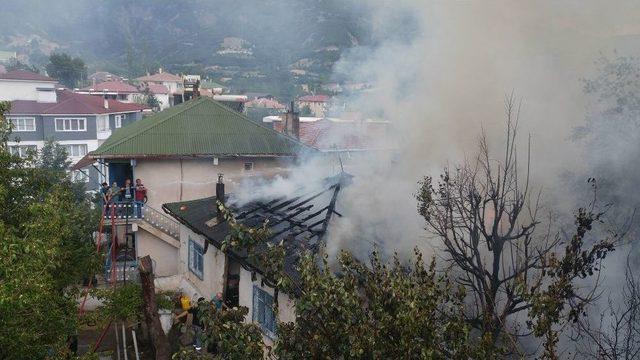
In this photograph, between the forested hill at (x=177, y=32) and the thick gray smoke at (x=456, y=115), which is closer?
the thick gray smoke at (x=456, y=115)

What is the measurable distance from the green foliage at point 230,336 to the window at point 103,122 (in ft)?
125

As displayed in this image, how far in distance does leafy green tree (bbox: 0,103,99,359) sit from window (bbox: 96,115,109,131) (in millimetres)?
31586

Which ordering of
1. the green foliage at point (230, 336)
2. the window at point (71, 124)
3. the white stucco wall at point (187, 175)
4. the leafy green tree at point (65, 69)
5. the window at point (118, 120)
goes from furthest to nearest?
the leafy green tree at point (65, 69)
the window at point (118, 120)
the window at point (71, 124)
the white stucco wall at point (187, 175)
the green foliage at point (230, 336)

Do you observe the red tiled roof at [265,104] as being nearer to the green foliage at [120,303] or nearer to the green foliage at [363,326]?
the green foliage at [120,303]

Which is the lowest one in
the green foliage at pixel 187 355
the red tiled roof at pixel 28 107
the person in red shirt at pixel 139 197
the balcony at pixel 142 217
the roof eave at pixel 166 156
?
the balcony at pixel 142 217

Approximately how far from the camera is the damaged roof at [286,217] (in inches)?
403

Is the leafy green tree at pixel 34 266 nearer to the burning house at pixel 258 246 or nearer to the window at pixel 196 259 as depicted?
the burning house at pixel 258 246

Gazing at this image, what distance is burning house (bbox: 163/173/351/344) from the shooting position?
1024 cm

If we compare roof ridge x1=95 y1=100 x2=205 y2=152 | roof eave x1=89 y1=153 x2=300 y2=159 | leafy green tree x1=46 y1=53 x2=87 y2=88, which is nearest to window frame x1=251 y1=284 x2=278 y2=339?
roof eave x1=89 y1=153 x2=300 y2=159

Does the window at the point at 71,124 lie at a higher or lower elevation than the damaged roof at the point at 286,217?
higher

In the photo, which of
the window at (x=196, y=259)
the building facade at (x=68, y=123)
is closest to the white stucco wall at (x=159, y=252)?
the window at (x=196, y=259)

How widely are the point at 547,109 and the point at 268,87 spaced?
88526 mm

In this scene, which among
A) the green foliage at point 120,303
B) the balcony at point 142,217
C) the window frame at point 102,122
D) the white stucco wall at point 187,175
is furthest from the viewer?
the window frame at point 102,122

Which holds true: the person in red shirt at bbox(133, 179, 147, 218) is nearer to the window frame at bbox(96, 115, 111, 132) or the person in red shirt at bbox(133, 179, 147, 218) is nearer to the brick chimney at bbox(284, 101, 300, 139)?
the brick chimney at bbox(284, 101, 300, 139)
